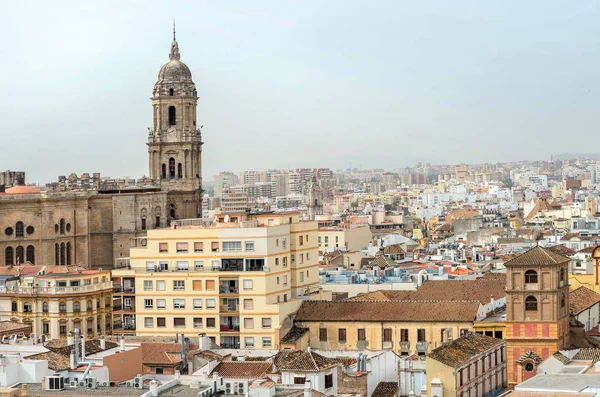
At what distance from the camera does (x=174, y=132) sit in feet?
310

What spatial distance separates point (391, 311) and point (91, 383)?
16.6 meters

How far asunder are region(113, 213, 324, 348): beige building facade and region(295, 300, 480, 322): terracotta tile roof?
877 mm

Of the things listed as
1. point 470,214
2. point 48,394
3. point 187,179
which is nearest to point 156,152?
point 187,179

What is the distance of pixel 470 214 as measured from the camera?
178625mm

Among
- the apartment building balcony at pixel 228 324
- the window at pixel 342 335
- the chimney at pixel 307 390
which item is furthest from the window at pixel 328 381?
the apartment building balcony at pixel 228 324

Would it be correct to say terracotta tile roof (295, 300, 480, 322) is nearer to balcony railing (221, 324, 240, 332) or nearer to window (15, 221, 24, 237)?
balcony railing (221, 324, 240, 332)

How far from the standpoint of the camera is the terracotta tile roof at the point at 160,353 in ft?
173

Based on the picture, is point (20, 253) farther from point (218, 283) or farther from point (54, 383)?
point (54, 383)

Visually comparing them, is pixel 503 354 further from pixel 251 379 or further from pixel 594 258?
pixel 594 258

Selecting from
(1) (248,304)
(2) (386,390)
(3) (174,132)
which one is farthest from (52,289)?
(3) (174,132)

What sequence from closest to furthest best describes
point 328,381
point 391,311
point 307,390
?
1. point 307,390
2. point 328,381
3. point 391,311

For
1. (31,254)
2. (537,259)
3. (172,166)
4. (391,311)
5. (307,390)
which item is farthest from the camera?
(172,166)

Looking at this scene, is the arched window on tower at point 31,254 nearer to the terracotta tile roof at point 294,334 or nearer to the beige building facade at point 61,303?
the beige building facade at point 61,303

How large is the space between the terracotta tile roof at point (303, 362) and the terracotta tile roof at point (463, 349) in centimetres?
323
